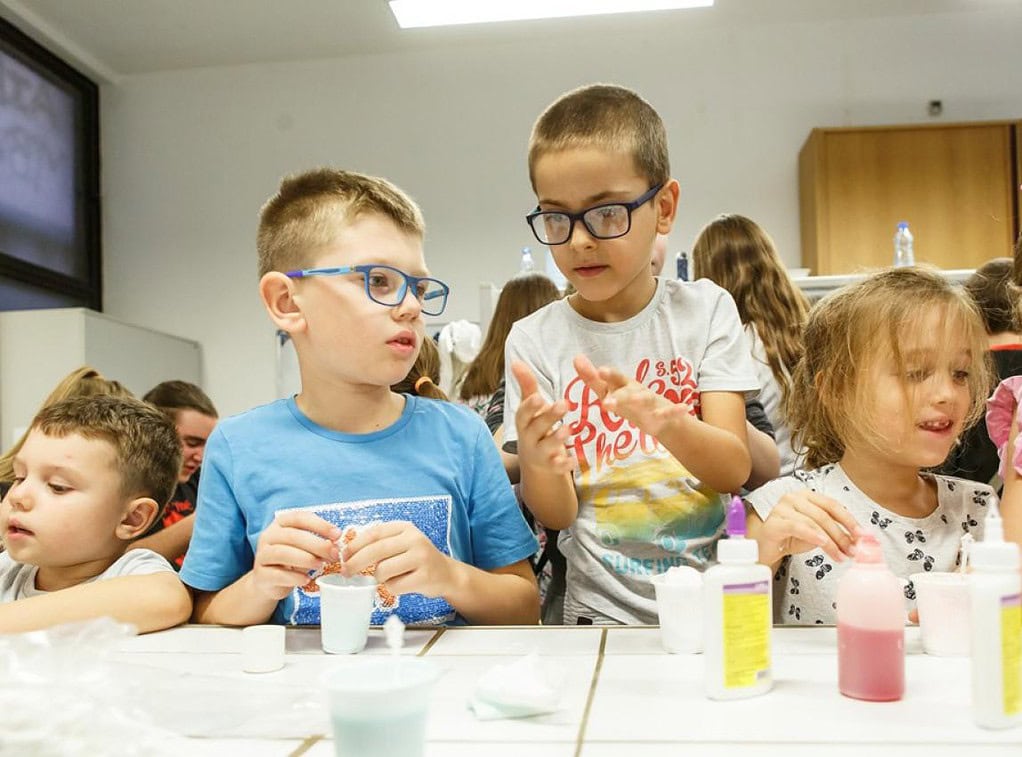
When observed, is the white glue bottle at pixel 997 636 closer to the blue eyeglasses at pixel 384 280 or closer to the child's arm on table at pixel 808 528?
the child's arm on table at pixel 808 528

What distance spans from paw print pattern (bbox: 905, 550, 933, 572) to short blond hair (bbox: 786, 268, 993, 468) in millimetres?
171

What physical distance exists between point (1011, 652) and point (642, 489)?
2.29ft

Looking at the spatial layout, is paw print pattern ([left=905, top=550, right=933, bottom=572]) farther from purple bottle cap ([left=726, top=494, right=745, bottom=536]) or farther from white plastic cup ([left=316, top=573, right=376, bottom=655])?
white plastic cup ([left=316, top=573, right=376, bottom=655])

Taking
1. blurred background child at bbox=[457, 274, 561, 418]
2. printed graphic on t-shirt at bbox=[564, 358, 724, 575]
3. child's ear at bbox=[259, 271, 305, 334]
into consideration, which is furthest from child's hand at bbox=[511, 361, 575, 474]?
blurred background child at bbox=[457, 274, 561, 418]

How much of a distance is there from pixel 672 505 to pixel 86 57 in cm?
489

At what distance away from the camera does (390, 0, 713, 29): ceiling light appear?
3609 mm

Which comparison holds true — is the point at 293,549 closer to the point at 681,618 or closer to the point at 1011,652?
the point at 681,618

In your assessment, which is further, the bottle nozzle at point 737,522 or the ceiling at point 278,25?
the ceiling at point 278,25

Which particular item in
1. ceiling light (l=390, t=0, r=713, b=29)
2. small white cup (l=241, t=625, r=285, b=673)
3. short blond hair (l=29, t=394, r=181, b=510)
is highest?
ceiling light (l=390, t=0, r=713, b=29)

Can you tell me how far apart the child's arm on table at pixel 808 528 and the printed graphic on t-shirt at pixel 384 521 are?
425 millimetres

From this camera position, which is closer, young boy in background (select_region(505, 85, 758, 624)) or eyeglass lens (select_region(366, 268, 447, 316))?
eyeglass lens (select_region(366, 268, 447, 316))

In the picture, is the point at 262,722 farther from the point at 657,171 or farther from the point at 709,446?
the point at 657,171

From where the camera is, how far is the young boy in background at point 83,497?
127cm

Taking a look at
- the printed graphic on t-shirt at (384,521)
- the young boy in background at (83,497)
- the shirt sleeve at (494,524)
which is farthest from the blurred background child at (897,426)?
the young boy in background at (83,497)
